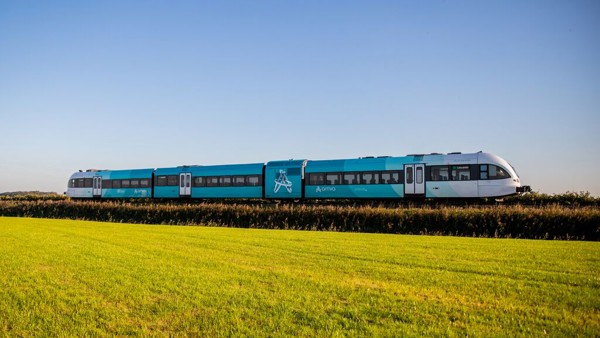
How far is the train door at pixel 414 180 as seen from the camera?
31.1 meters

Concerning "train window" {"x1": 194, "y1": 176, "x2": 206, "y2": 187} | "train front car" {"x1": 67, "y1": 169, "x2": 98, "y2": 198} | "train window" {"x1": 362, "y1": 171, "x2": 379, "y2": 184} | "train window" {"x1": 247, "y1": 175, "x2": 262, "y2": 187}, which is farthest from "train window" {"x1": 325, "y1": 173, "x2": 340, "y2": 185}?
"train front car" {"x1": 67, "y1": 169, "x2": 98, "y2": 198}

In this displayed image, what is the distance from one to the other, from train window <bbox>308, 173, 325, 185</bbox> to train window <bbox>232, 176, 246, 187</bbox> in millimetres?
6072

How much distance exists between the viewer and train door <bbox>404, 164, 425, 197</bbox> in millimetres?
31125

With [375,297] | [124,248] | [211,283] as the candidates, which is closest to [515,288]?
[375,297]

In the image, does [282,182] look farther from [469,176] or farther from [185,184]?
[469,176]

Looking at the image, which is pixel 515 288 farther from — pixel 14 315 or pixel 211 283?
pixel 14 315

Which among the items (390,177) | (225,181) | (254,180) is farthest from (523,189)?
(225,181)

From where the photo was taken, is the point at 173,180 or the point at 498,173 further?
the point at 173,180

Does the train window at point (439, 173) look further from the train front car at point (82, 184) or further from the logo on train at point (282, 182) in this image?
the train front car at point (82, 184)

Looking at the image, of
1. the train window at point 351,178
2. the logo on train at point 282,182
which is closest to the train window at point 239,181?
the logo on train at point 282,182

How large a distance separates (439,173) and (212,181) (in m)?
18.9

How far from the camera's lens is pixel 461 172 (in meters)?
30.1

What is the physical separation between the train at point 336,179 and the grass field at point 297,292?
18.6 meters

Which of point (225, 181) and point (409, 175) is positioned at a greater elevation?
point (409, 175)
